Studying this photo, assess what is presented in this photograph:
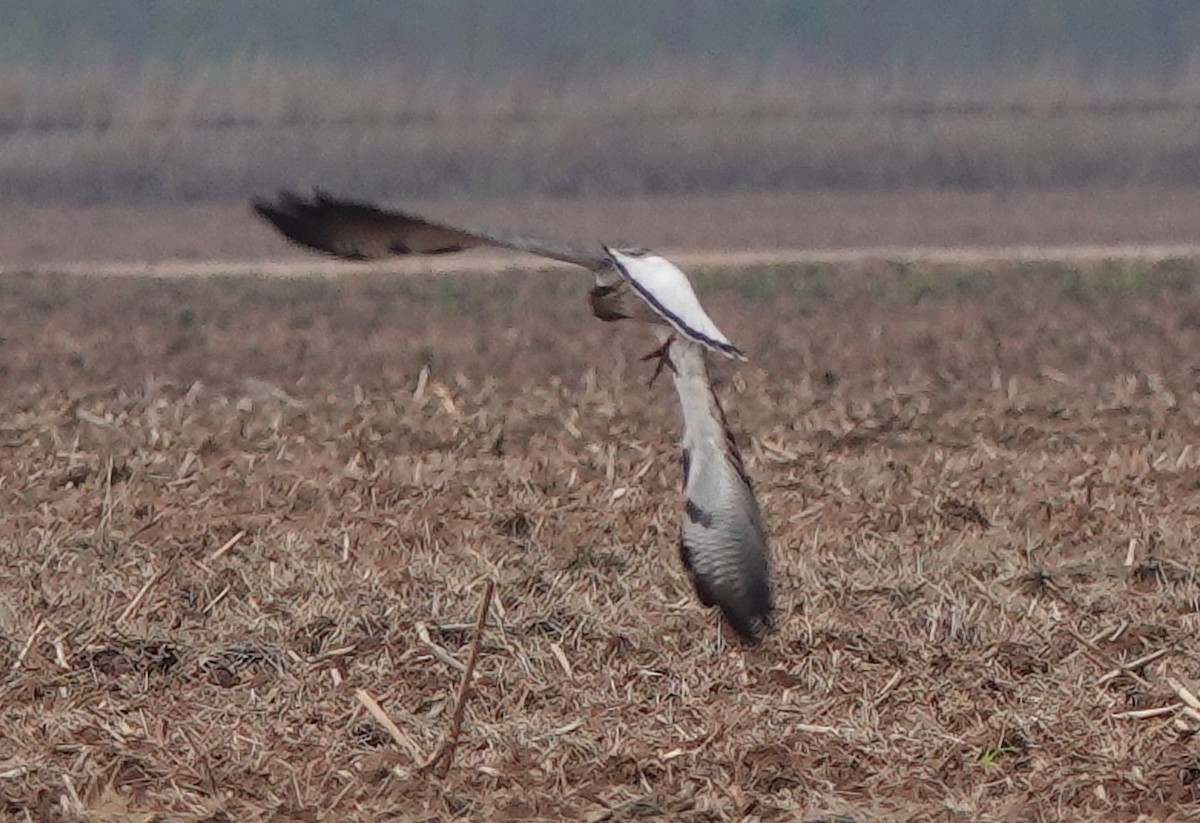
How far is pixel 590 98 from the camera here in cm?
5753

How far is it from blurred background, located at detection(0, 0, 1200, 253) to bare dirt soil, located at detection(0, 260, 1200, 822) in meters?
25.8

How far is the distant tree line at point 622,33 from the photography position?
205 feet

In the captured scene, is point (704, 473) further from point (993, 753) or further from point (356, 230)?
point (993, 753)

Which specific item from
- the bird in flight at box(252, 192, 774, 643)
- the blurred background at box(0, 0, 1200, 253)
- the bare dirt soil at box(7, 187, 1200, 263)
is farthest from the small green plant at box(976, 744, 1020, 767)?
the blurred background at box(0, 0, 1200, 253)

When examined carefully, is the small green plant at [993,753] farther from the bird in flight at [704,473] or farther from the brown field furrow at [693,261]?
the brown field furrow at [693,261]

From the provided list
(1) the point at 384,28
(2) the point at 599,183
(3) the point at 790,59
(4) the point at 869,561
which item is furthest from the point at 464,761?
(1) the point at 384,28

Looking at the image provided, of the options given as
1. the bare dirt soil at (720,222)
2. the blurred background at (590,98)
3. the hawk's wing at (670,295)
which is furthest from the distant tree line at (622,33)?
the hawk's wing at (670,295)

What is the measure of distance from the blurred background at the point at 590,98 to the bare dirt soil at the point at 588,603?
25.8 metres

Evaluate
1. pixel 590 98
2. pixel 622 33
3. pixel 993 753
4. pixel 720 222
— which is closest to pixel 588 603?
pixel 993 753

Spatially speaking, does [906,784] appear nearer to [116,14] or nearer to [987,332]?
[987,332]

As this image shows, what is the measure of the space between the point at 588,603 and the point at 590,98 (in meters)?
50.1

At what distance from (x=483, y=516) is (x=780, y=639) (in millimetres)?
2556

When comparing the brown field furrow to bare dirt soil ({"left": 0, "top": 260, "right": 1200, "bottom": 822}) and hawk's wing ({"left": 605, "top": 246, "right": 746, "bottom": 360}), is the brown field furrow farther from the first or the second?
hawk's wing ({"left": 605, "top": 246, "right": 746, "bottom": 360})

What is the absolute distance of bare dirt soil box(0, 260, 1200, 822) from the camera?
6.27 meters
